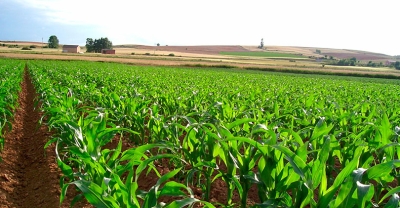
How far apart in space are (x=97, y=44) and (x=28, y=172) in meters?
110

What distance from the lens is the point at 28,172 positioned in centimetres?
539

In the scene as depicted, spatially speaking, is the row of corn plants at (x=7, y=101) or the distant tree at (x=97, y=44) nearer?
the row of corn plants at (x=7, y=101)

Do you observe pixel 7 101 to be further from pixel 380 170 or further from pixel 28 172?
pixel 380 170

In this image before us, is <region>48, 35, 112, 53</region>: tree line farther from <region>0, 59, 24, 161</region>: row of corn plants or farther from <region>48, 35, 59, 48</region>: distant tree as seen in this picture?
<region>0, 59, 24, 161</region>: row of corn plants

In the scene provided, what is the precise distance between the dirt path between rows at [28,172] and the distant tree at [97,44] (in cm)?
10569

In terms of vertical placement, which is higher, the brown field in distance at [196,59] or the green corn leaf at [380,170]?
the brown field in distance at [196,59]

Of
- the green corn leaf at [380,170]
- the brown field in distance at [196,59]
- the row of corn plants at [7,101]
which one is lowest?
the row of corn plants at [7,101]

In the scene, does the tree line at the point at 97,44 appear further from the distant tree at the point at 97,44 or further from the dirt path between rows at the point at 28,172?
the dirt path between rows at the point at 28,172

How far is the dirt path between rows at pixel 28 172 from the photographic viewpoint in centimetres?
430

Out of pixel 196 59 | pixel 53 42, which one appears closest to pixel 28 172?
pixel 196 59

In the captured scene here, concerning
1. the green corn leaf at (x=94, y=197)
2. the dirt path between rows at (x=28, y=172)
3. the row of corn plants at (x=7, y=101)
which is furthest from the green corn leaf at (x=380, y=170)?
the row of corn plants at (x=7, y=101)

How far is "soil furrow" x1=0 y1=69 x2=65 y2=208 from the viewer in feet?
14.1

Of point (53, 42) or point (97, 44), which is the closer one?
point (97, 44)

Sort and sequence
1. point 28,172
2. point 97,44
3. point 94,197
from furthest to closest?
1. point 97,44
2. point 28,172
3. point 94,197
